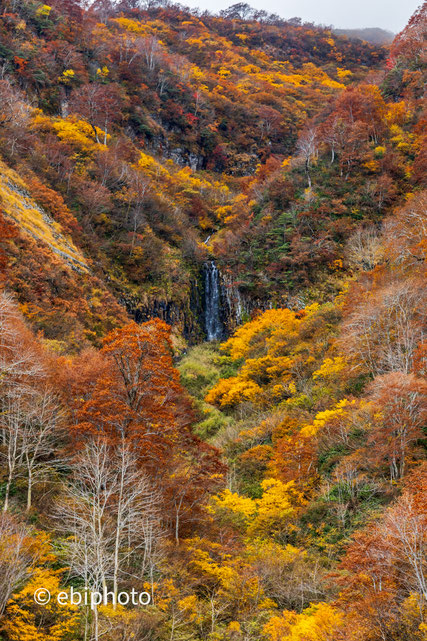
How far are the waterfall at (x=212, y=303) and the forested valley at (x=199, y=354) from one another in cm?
24

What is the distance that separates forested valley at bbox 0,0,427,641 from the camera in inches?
419

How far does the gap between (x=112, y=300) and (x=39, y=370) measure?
16925 millimetres


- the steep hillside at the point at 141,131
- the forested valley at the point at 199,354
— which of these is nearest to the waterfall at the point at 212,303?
the forested valley at the point at 199,354

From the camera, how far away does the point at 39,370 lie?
1458cm

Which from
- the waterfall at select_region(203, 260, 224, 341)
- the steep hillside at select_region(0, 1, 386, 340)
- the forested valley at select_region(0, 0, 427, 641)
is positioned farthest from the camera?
the waterfall at select_region(203, 260, 224, 341)

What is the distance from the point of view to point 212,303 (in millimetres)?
42031

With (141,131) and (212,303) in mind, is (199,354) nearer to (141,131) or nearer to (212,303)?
(212,303)

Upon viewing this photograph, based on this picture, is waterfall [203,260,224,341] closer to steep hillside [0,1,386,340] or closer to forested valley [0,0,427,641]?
forested valley [0,0,427,641]

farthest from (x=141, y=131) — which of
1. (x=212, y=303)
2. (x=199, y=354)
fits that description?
(x=199, y=354)

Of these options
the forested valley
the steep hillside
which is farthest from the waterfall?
the steep hillside

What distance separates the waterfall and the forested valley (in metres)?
0.24

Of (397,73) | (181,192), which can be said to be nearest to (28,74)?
(181,192)

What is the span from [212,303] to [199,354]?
7.22 metres

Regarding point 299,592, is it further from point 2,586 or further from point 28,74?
point 28,74
